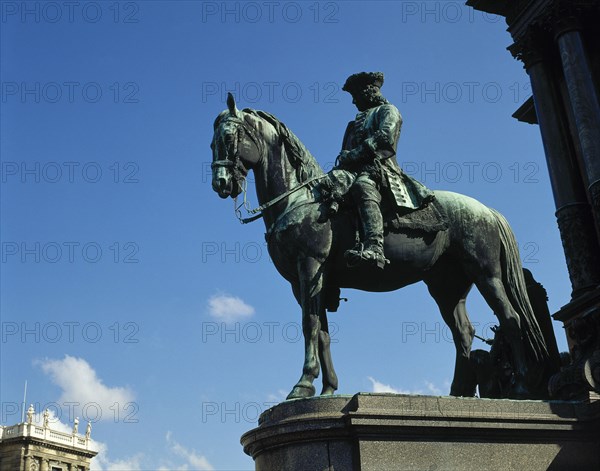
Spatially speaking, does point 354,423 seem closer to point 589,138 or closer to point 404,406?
point 404,406

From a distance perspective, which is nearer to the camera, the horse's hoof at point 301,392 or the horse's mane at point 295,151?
the horse's hoof at point 301,392

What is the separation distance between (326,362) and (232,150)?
116 inches

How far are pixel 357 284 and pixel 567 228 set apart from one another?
899 centimetres

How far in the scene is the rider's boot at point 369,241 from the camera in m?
9.62

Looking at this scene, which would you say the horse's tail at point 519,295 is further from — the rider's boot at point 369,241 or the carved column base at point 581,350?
the rider's boot at point 369,241

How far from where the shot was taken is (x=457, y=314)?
11.0 meters

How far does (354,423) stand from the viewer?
8.22m

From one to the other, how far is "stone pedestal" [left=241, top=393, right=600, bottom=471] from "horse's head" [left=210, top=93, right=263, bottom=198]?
304 centimetres

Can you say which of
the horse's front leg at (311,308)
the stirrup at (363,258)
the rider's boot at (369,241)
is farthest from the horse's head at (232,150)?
the stirrup at (363,258)

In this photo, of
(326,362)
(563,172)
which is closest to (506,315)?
(326,362)

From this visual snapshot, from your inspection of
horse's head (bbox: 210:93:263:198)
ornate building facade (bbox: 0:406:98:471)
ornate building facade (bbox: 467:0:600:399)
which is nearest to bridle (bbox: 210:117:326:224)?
horse's head (bbox: 210:93:263:198)

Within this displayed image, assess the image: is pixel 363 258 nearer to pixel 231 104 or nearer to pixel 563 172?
pixel 231 104

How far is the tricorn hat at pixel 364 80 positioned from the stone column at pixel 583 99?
7348 millimetres

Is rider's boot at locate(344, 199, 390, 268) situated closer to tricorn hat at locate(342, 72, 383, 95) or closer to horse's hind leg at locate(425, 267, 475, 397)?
horse's hind leg at locate(425, 267, 475, 397)
